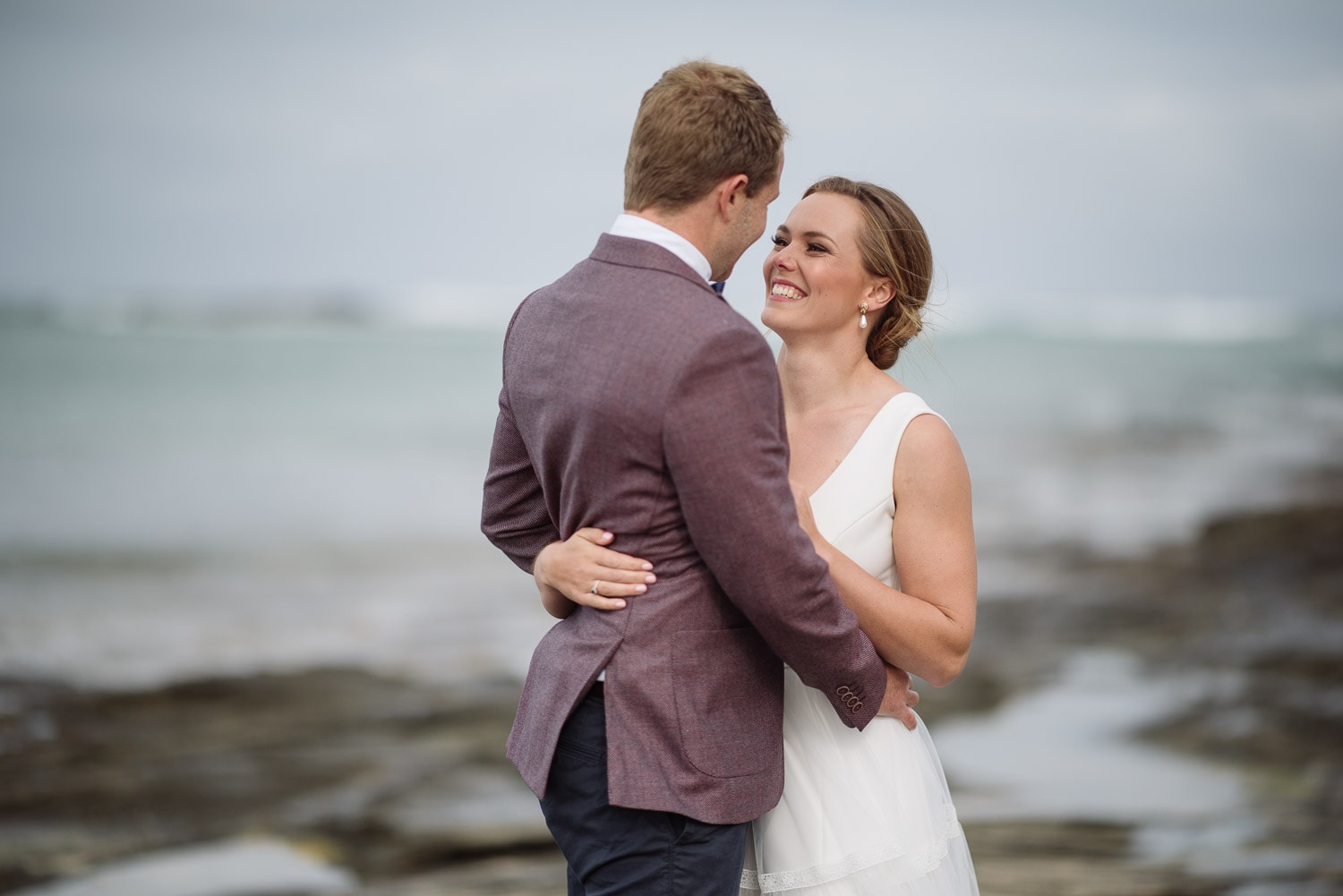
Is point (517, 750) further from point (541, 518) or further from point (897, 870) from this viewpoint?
point (897, 870)

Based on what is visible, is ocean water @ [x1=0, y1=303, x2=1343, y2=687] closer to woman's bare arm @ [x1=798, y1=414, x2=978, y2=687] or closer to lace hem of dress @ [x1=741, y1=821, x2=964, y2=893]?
woman's bare arm @ [x1=798, y1=414, x2=978, y2=687]

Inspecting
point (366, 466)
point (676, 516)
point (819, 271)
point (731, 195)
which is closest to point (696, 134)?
point (731, 195)

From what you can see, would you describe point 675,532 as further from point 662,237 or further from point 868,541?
point 868,541

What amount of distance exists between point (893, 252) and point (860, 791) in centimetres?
102

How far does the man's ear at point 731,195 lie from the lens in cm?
176

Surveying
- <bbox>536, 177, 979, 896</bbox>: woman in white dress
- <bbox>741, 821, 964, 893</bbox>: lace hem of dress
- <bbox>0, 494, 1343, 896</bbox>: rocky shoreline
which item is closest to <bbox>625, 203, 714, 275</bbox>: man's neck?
<bbox>536, 177, 979, 896</bbox>: woman in white dress

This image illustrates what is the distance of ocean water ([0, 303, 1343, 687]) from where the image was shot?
8211 mm

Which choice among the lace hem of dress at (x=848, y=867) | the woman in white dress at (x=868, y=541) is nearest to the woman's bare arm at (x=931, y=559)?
the woman in white dress at (x=868, y=541)

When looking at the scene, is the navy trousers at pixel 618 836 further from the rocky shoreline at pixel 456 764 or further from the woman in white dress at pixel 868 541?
the rocky shoreline at pixel 456 764

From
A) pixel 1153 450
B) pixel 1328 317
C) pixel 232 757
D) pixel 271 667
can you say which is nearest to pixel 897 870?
pixel 232 757

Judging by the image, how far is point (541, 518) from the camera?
6.98 ft

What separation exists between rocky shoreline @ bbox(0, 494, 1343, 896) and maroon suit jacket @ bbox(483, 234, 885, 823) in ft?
8.24

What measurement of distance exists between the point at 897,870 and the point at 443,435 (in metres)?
15.9

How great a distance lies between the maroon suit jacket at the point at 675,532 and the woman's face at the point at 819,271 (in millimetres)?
607
